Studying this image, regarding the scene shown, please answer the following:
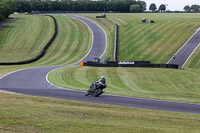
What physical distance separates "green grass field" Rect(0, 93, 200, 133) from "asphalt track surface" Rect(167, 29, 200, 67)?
Result: 46.3 m

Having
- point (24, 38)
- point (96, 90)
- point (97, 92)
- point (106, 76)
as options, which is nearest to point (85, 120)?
point (97, 92)

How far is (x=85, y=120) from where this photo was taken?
15.5m

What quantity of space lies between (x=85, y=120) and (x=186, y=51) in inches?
2286

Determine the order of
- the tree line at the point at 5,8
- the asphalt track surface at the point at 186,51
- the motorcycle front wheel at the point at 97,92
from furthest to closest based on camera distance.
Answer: the tree line at the point at 5,8 → the asphalt track surface at the point at 186,51 → the motorcycle front wheel at the point at 97,92

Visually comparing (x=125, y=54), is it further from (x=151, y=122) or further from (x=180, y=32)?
(x=151, y=122)

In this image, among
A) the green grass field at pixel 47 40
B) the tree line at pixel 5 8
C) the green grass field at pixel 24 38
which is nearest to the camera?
the green grass field at pixel 47 40

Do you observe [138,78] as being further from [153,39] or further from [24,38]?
[24,38]

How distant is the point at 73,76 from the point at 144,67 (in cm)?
1331

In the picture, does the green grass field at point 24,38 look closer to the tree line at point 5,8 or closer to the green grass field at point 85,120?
the tree line at point 5,8

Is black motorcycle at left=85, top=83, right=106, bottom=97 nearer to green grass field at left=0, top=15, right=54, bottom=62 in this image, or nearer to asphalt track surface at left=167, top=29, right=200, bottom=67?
asphalt track surface at left=167, top=29, right=200, bottom=67

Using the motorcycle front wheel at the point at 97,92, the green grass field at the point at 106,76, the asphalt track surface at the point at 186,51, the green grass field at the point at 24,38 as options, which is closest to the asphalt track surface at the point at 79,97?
the motorcycle front wheel at the point at 97,92

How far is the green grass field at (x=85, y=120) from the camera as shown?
539 inches

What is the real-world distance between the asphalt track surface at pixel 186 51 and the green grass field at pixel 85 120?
46.3 metres

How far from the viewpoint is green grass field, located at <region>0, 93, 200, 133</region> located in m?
13.7
